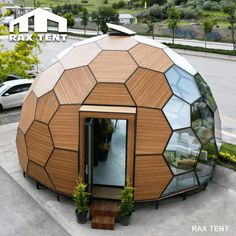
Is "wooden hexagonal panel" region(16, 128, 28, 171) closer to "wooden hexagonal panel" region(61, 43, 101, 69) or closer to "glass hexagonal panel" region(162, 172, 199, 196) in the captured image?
"wooden hexagonal panel" region(61, 43, 101, 69)

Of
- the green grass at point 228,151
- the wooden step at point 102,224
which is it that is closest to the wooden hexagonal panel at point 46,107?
the wooden step at point 102,224

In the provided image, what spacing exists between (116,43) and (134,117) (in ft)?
10.1

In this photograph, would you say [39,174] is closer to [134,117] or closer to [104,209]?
[104,209]

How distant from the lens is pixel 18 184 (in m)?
11.2

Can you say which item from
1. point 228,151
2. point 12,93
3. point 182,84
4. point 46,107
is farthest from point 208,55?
point 46,107

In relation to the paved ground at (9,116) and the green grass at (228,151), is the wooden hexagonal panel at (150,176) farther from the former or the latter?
the paved ground at (9,116)

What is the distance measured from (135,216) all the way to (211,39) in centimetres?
3935

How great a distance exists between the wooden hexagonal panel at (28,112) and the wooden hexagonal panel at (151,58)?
3241 millimetres

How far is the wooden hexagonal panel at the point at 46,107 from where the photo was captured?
10141mm

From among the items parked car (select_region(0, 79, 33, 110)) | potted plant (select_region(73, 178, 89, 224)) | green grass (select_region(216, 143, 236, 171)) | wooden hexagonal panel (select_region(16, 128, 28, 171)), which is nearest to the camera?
potted plant (select_region(73, 178, 89, 224))

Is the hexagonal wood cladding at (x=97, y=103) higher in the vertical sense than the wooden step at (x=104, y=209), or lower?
higher

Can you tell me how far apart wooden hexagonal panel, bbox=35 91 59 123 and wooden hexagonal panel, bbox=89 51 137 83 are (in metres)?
1.36

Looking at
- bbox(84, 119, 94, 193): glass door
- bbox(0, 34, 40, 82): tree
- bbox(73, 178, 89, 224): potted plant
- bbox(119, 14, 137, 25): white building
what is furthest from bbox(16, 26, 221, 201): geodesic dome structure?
bbox(119, 14, 137, 25): white building

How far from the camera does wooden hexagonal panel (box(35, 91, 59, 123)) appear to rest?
10.1 metres
